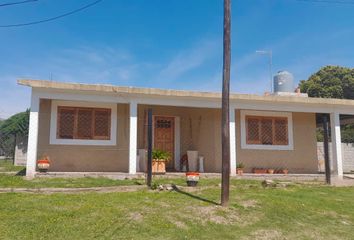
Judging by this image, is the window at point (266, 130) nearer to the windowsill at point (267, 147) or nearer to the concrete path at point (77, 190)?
the windowsill at point (267, 147)

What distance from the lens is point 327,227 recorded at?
6121mm

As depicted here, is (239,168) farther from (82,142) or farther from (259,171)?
(82,142)

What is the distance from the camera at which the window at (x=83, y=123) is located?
11.0m

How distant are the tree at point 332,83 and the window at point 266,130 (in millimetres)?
20340

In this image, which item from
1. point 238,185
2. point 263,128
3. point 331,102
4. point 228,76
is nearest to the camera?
point 228,76

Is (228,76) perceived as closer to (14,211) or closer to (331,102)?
(14,211)

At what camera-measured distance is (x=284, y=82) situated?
45.9 feet

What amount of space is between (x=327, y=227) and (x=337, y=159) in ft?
21.0

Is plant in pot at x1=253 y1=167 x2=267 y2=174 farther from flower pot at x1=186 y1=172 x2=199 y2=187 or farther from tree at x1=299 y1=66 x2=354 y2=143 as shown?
tree at x1=299 y1=66 x2=354 y2=143

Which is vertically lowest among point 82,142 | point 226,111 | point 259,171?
point 259,171

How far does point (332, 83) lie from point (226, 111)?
2821cm

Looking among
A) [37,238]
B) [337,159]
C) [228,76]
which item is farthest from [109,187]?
[337,159]

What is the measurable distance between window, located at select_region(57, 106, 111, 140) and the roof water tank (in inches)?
289

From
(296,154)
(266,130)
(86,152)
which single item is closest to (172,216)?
(86,152)
